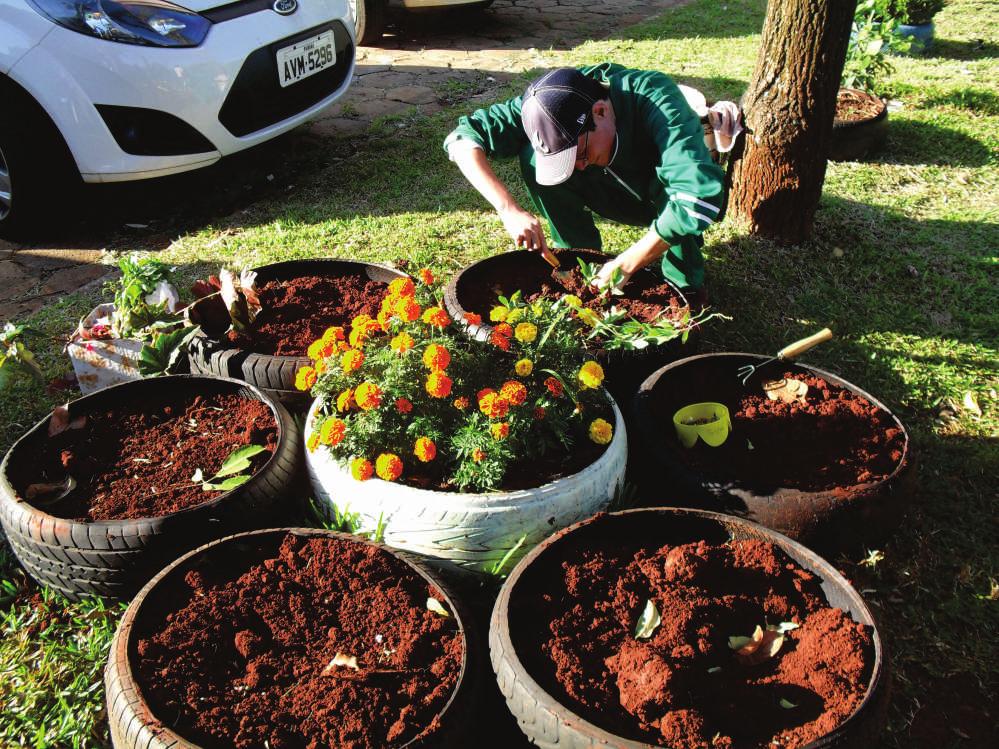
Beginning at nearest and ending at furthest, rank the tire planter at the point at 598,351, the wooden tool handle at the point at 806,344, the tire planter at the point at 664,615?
the tire planter at the point at 664,615 < the wooden tool handle at the point at 806,344 < the tire planter at the point at 598,351

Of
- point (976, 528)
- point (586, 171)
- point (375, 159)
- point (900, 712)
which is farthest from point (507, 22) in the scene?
point (900, 712)

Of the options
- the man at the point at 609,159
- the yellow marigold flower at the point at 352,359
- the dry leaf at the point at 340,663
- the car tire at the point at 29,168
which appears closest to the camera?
the dry leaf at the point at 340,663

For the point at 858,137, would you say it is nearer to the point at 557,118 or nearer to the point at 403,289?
the point at 557,118

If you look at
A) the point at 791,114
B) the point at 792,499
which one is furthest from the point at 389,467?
the point at 791,114

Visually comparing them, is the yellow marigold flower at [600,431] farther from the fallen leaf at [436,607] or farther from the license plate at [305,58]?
the license plate at [305,58]

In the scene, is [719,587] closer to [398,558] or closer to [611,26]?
[398,558]

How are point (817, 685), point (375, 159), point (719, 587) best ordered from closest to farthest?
point (817, 685) → point (719, 587) → point (375, 159)

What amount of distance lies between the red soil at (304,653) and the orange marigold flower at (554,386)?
647 mm

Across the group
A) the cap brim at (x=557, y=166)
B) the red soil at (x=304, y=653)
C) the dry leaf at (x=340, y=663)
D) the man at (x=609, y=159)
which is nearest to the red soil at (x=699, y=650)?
the red soil at (x=304, y=653)

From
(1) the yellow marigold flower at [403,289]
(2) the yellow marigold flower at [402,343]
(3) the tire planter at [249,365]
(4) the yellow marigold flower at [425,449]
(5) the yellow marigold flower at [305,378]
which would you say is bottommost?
(3) the tire planter at [249,365]

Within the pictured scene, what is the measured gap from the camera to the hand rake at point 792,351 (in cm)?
271

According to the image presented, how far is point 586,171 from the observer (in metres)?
3.57

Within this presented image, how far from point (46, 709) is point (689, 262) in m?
2.83

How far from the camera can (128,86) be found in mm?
4094
